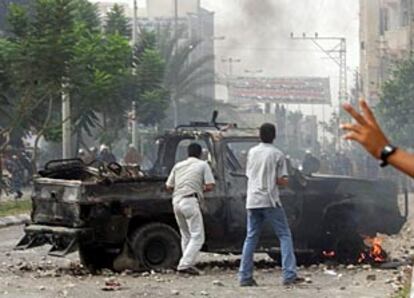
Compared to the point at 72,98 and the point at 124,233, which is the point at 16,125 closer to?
the point at 72,98

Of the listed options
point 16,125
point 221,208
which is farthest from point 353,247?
point 16,125

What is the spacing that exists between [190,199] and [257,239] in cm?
119

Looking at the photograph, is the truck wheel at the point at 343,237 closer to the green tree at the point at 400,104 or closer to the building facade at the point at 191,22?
the building facade at the point at 191,22

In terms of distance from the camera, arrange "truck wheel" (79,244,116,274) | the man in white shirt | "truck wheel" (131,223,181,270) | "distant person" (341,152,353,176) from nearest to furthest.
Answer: the man in white shirt < "truck wheel" (131,223,181,270) < "truck wheel" (79,244,116,274) < "distant person" (341,152,353,176)

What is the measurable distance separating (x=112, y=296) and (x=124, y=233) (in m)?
2.24

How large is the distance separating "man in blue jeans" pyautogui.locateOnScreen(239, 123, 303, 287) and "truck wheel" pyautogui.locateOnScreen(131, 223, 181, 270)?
5.39 ft

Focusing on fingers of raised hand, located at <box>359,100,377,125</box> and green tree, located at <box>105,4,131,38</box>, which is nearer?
fingers of raised hand, located at <box>359,100,377,125</box>

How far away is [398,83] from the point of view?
49438 mm

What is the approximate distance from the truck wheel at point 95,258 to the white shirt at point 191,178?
1232mm

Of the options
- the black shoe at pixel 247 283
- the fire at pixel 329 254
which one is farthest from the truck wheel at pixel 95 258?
the fire at pixel 329 254

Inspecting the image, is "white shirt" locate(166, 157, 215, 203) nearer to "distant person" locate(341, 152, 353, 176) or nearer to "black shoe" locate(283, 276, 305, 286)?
"black shoe" locate(283, 276, 305, 286)

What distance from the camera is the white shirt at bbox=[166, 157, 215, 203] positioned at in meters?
12.8

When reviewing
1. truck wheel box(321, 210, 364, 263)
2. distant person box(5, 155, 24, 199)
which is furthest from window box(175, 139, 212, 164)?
distant person box(5, 155, 24, 199)

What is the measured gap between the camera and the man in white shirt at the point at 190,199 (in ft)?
41.5
